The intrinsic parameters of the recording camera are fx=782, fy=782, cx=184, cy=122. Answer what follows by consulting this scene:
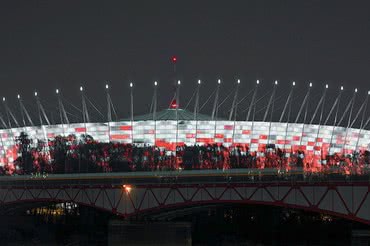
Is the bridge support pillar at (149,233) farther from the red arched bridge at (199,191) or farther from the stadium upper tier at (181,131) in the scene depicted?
the stadium upper tier at (181,131)

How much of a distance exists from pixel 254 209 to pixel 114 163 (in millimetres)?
66770

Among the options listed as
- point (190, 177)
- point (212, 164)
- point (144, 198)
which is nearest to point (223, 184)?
point (144, 198)

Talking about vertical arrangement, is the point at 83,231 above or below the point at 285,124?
below

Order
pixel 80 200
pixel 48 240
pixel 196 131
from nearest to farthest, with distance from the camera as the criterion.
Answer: pixel 80 200, pixel 48 240, pixel 196 131

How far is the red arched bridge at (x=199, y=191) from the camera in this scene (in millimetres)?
60938

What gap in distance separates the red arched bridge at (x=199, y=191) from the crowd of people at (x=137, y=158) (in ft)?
193

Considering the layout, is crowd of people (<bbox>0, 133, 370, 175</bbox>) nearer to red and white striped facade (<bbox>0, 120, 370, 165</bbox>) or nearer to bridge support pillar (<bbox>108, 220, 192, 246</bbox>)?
red and white striped facade (<bbox>0, 120, 370, 165</bbox>)

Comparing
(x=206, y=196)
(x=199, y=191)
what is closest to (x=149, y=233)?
(x=199, y=191)

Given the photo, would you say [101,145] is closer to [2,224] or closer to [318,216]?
[2,224]

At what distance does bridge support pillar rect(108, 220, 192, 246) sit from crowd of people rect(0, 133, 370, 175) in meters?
76.4

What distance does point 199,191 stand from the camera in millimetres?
75375

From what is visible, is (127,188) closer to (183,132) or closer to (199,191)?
(199,191)

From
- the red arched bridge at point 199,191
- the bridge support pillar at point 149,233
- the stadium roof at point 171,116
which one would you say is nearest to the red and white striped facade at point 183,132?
the stadium roof at point 171,116

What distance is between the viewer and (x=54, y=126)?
198 metres
